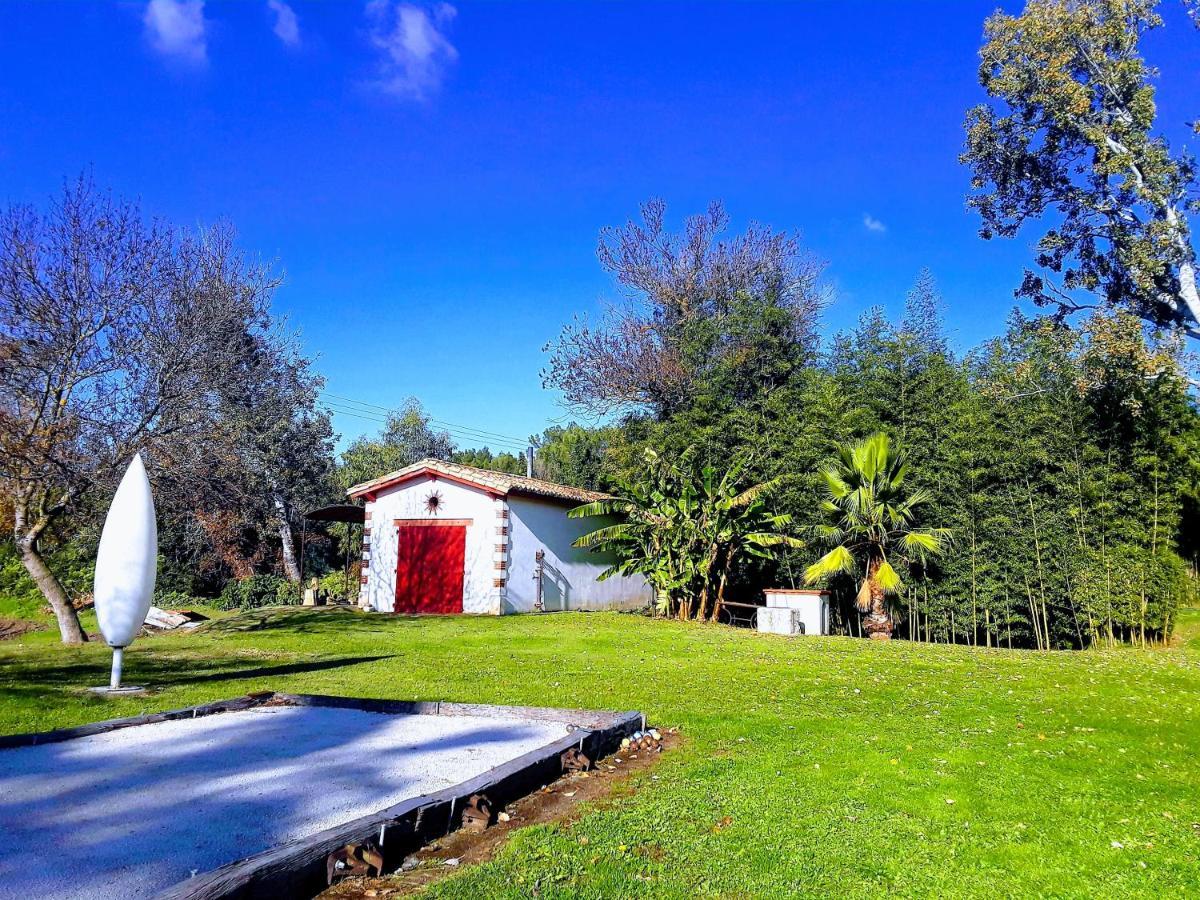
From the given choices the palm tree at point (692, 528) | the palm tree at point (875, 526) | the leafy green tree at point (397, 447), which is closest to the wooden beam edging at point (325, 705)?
the palm tree at point (875, 526)

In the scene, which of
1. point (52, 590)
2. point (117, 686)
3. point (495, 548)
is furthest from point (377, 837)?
point (495, 548)

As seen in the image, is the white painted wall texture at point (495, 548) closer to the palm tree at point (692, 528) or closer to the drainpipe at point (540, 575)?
the drainpipe at point (540, 575)

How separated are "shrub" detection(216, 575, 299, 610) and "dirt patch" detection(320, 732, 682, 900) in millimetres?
17840

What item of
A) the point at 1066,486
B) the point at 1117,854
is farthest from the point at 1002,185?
the point at 1117,854

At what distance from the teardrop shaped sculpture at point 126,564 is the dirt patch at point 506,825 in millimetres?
5418

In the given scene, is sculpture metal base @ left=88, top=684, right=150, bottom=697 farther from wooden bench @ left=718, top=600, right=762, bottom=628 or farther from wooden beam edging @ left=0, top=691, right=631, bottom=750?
wooden bench @ left=718, top=600, right=762, bottom=628

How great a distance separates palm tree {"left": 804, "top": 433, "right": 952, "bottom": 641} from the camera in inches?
551

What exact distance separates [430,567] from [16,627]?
28.3 feet

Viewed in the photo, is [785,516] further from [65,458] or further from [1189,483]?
[65,458]

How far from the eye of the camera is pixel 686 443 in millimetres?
19297

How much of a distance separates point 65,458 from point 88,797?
9.17m

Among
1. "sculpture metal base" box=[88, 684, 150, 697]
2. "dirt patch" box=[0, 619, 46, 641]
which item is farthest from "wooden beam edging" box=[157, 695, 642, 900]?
"dirt patch" box=[0, 619, 46, 641]

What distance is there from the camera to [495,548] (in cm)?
1806

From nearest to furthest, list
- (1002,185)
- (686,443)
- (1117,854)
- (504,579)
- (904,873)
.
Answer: (904,873) → (1117,854) → (1002,185) → (504,579) → (686,443)
